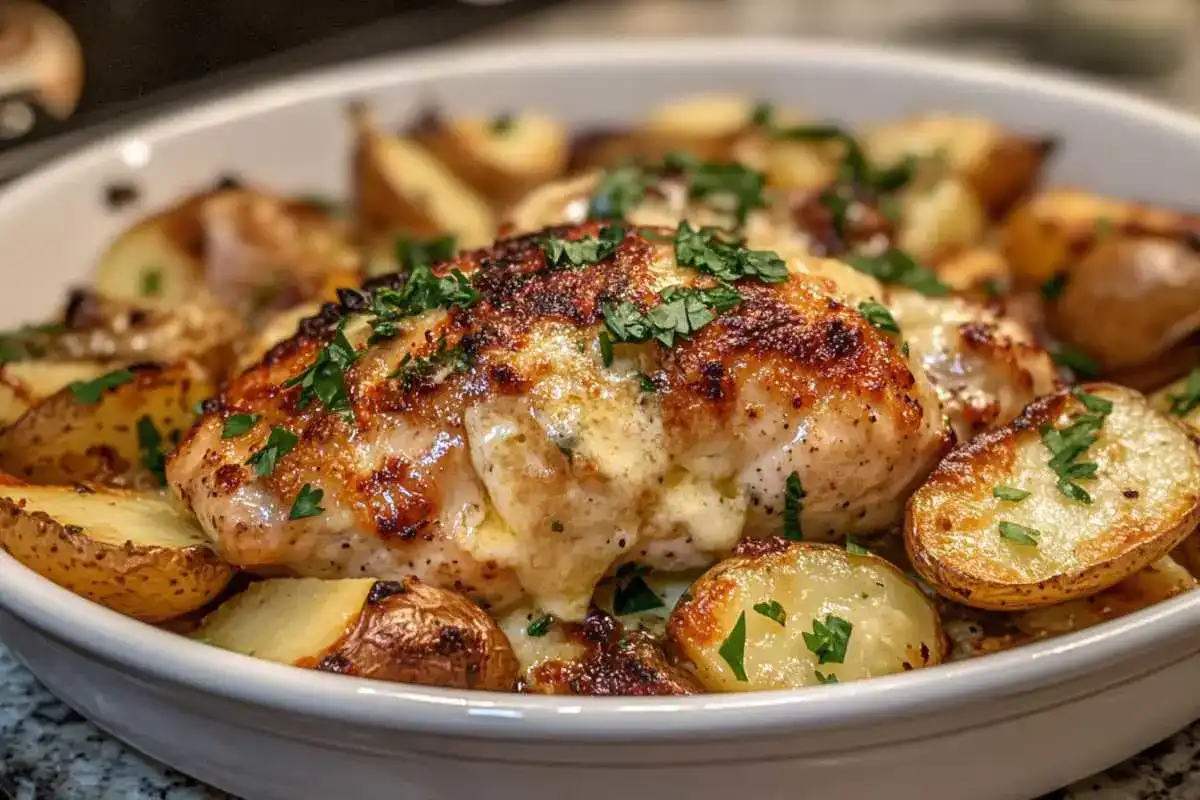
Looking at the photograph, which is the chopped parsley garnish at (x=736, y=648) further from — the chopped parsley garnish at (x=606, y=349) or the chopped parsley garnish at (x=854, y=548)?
the chopped parsley garnish at (x=606, y=349)

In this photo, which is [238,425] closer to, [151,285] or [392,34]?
[151,285]

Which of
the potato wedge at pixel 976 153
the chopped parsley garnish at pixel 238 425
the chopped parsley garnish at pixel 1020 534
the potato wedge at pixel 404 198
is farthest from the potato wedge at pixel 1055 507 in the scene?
the potato wedge at pixel 404 198

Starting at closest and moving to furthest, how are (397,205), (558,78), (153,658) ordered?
(153,658)
(397,205)
(558,78)

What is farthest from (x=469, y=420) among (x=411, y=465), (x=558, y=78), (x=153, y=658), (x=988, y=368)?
(x=558, y=78)

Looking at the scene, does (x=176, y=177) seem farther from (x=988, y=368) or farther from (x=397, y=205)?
(x=988, y=368)

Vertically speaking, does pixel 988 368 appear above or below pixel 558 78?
below

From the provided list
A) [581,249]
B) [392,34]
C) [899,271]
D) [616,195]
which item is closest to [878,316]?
[581,249]
